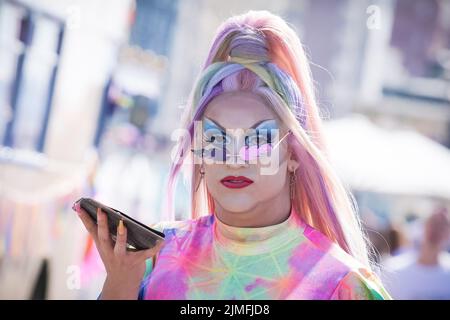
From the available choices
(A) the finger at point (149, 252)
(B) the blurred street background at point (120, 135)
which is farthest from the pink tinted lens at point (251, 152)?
(B) the blurred street background at point (120, 135)

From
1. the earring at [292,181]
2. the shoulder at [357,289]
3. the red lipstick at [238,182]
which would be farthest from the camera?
the earring at [292,181]

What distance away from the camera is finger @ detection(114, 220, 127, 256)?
1575 mm

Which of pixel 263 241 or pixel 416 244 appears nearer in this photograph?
pixel 263 241

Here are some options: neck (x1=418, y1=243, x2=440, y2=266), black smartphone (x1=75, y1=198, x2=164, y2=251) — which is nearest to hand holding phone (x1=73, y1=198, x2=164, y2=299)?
black smartphone (x1=75, y1=198, x2=164, y2=251)

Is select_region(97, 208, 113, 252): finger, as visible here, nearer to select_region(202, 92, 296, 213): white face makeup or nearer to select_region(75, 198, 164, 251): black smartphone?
select_region(75, 198, 164, 251): black smartphone

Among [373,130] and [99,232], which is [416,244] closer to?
[373,130]

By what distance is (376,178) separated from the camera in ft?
20.2

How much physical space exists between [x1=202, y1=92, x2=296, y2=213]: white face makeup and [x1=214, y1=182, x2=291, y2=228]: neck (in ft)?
0.05

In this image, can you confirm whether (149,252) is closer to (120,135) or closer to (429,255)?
(429,255)

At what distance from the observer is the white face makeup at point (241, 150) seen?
166 centimetres

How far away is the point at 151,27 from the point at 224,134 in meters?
4.55

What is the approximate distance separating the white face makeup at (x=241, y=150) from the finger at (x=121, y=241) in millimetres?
214

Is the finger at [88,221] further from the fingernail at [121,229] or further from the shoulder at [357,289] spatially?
the shoulder at [357,289]
